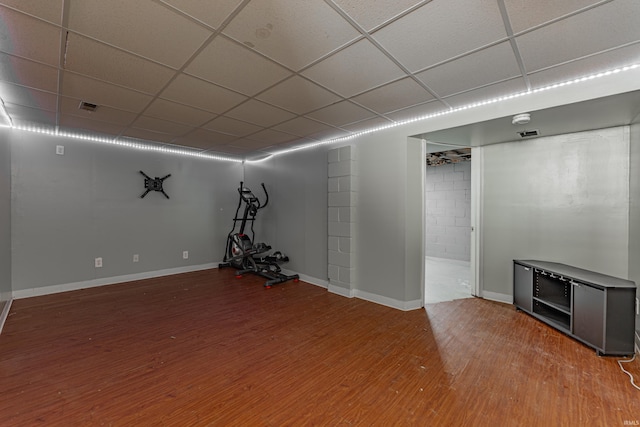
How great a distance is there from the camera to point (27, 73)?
222cm

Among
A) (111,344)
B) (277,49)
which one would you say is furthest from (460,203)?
(111,344)

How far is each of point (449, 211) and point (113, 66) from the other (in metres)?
7.22

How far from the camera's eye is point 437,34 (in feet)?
5.66

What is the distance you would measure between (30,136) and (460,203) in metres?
8.59

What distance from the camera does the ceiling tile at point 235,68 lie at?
1.91 m

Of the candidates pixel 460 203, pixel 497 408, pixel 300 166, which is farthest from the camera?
pixel 460 203

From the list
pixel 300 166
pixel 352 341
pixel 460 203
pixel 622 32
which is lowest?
pixel 352 341

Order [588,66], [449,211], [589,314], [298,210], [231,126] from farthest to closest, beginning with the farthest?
[449,211] < [298,210] < [231,126] < [589,314] < [588,66]

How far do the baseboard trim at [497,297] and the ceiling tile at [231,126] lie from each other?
164 inches

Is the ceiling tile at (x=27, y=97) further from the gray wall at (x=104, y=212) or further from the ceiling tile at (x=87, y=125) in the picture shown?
the gray wall at (x=104, y=212)

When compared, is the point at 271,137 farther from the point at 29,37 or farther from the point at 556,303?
the point at 556,303

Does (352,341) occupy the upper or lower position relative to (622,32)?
lower

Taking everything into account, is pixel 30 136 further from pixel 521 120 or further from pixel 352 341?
pixel 521 120

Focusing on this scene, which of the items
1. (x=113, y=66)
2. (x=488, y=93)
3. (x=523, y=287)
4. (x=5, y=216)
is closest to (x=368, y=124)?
(x=488, y=93)
